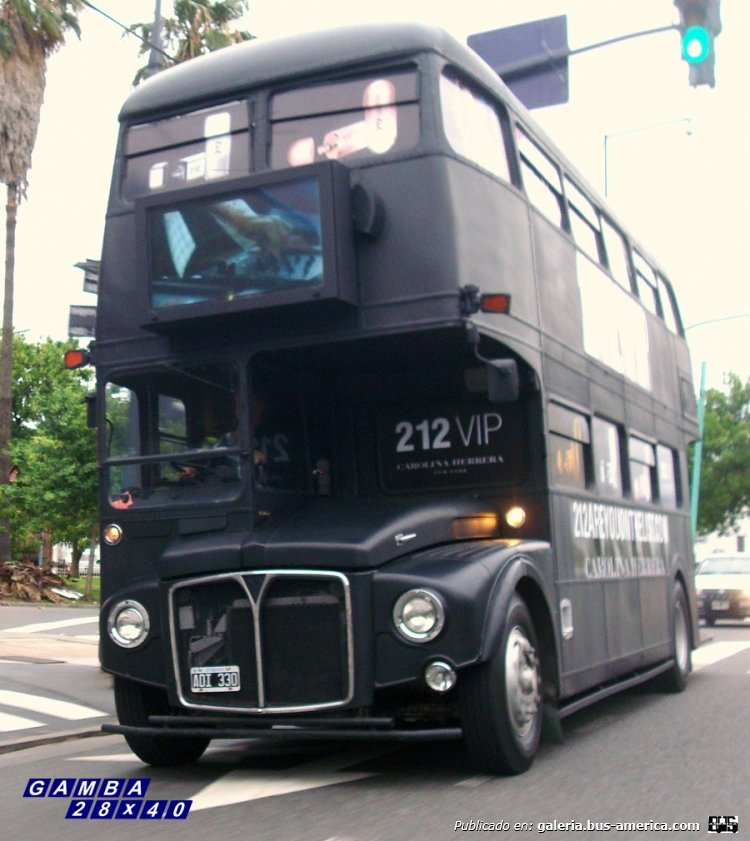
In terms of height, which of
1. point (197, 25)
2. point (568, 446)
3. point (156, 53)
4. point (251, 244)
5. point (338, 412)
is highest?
point (197, 25)

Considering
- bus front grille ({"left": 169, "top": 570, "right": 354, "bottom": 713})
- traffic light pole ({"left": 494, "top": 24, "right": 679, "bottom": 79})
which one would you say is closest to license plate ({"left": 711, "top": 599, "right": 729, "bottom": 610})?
traffic light pole ({"left": 494, "top": 24, "right": 679, "bottom": 79})

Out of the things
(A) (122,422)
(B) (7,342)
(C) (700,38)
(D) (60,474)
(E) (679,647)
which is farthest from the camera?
(D) (60,474)

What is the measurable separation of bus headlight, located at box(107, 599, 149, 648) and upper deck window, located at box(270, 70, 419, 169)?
280cm

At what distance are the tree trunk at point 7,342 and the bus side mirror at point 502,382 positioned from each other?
23069 mm

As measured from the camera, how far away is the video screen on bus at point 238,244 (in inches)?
289

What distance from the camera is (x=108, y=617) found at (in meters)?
7.58

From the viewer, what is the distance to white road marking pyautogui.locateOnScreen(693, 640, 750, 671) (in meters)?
16.5

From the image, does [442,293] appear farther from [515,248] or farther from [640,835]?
[640,835]

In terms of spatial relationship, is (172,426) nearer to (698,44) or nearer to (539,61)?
(698,44)

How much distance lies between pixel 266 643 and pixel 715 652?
1250cm

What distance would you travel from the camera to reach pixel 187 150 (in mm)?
8391

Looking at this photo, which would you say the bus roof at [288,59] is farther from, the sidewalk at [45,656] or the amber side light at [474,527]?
the sidewalk at [45,656]

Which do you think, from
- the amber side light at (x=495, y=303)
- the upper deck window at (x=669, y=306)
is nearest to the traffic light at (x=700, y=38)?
the amber side light at (x=495, y=303)

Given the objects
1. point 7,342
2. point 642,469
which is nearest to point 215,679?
point 642,469
